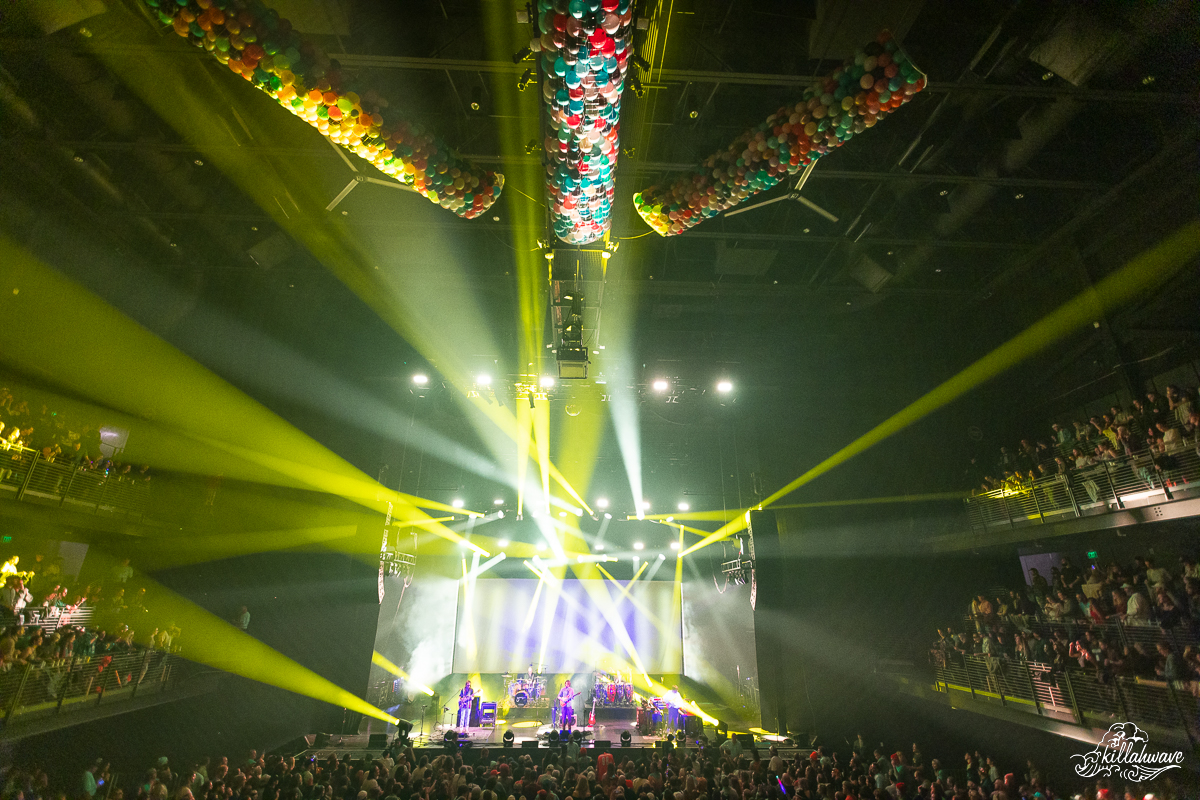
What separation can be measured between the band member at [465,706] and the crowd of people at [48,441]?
31.3 ft

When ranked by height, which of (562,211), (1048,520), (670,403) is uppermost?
(670,403)

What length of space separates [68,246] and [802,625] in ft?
50.2

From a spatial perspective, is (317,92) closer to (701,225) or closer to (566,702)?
(701,225)

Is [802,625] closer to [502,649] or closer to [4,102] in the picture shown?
[502,649]

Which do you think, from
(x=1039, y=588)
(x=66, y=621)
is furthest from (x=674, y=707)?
(x=66, y=621)

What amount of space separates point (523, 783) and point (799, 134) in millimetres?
7733

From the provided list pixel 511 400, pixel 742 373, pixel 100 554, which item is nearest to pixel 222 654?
pixel 100 554

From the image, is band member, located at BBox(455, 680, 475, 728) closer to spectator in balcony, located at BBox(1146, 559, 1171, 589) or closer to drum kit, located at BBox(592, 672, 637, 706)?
drum kit, located at BBox(592, 672, 637, 706)

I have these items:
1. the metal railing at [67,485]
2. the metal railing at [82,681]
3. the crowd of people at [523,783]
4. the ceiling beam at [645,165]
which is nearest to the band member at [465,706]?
the crowd of people at [523,783]

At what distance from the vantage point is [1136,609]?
743 cm

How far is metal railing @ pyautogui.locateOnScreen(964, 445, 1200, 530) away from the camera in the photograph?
23.3 feet

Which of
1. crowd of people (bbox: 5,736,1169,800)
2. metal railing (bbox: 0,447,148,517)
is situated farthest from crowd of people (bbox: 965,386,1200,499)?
metal railing (bbox: 0,447,148,517)

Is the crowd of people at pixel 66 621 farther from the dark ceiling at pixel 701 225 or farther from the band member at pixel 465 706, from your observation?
the band member at pixel 465 706

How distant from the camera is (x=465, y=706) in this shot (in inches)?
571
